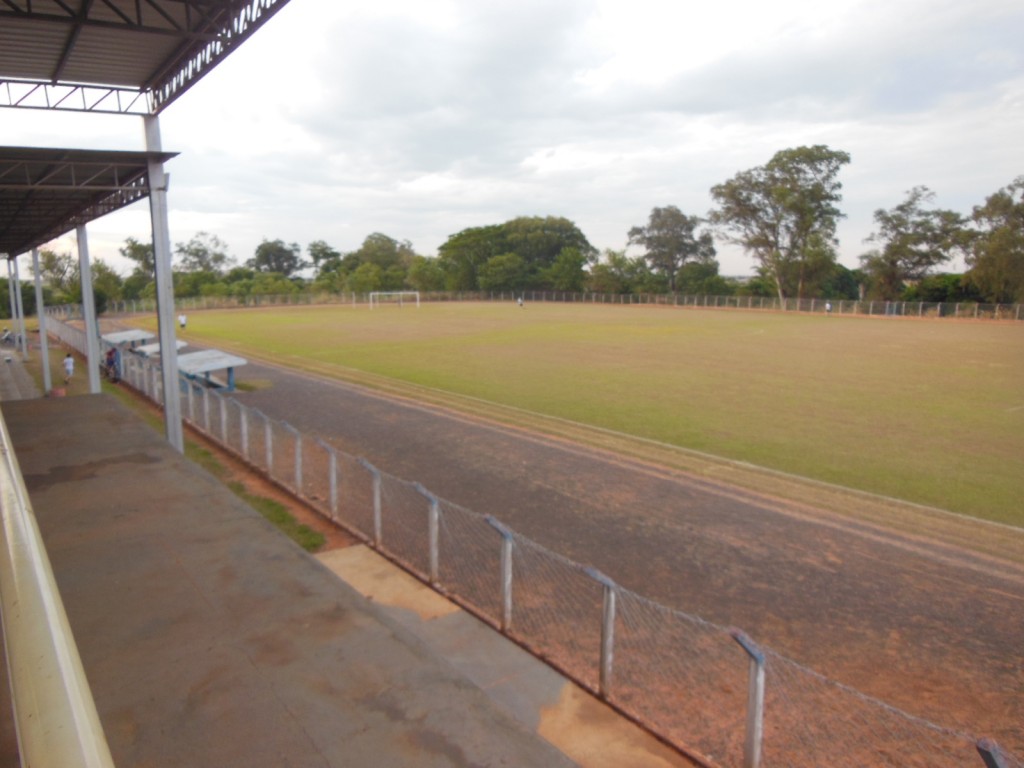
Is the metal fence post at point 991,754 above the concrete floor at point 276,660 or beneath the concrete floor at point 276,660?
above

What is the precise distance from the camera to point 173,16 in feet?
44.2

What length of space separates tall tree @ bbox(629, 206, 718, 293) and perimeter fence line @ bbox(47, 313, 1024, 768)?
3523 inches

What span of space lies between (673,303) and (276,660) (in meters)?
85.0

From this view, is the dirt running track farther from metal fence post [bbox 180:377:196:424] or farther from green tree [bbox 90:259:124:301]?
green tree [bbox 90:259:124:301]

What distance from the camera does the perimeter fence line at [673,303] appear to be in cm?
6675

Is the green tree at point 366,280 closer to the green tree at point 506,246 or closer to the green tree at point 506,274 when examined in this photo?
the green tree at point 506,246

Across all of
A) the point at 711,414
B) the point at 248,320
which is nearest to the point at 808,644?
the point at 711,414

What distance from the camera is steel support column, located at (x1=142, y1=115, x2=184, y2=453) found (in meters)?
15.0

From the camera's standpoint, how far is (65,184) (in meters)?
15.9

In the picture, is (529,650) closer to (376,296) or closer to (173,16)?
(173,16)

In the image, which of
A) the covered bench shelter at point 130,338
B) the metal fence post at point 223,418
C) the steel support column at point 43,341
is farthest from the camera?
the covered bench shelter at point 130,338

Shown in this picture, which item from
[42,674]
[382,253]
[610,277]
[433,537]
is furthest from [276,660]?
[382,253]

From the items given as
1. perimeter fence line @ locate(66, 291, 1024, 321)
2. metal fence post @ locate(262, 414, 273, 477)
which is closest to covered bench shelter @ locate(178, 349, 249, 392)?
metal fence post @ locate(262, 414, 273, 477)

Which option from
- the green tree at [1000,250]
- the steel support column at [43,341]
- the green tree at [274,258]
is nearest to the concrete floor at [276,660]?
the steel support column at [43,341]
